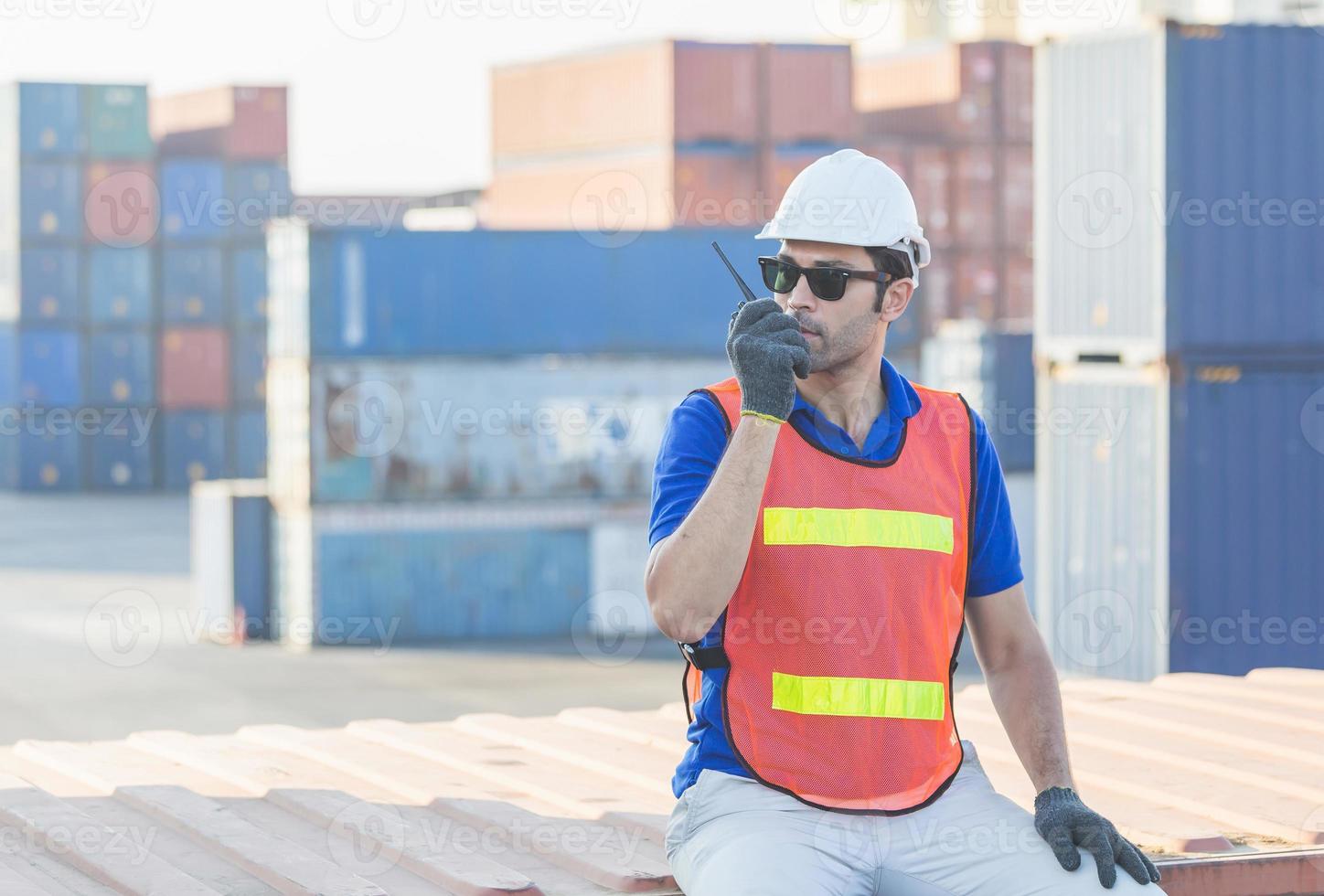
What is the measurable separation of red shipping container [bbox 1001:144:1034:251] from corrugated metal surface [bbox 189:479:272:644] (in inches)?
616

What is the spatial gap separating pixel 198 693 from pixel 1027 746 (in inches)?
547

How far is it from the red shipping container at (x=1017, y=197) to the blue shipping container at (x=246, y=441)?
17.3 metres

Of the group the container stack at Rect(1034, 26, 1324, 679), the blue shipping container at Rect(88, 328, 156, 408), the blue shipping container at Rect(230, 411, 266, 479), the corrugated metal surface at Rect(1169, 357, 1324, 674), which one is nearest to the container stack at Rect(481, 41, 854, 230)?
the blue shipping container at Rect(230, 411, 266, 479)

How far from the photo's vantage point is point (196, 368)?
40812 millimetres

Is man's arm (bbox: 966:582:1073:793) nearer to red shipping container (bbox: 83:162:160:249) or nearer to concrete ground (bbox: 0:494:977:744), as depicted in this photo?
concrete ground (bbox: 0:494:977:744)

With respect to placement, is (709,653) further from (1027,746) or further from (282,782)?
(282,782)

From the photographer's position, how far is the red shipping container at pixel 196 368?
40.6 meters

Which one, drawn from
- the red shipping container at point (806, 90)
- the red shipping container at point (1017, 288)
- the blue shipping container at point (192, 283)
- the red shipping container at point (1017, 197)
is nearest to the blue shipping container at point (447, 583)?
the red shipping container at point (806, 90)

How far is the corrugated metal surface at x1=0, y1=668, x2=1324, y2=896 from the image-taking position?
4.16 m

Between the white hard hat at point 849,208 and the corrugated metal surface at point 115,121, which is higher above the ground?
the corrugated metal surface at point 115,121

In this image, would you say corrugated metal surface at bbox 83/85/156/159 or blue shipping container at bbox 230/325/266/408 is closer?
corrugated metal surface at bbox 83/85/156/159

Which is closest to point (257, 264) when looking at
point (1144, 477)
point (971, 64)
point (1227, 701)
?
point (971, 64)

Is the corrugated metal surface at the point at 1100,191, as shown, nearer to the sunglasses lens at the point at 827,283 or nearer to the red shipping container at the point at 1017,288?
the sunglasses lens at the point at 827,283

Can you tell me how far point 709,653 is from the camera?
11.9 feet
